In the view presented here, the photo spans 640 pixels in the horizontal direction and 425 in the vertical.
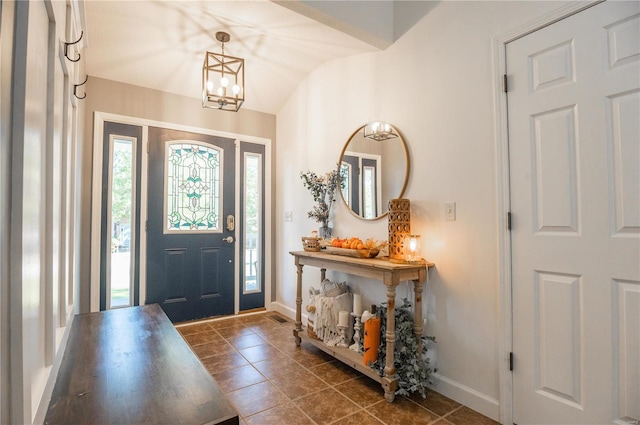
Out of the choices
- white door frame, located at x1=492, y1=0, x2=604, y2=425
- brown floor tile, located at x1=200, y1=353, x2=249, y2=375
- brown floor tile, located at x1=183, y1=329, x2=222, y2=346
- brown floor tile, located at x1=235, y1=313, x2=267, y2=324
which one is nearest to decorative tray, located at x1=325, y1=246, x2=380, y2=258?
white door frame, located at x1=492, y1=0, x2=604, y2=425

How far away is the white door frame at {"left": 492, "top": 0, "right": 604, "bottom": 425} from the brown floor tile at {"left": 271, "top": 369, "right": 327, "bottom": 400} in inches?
44.8

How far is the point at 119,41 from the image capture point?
9.49 ft

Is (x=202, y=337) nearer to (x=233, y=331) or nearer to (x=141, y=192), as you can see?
(x=233, y=331)

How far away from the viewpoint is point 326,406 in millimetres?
2086

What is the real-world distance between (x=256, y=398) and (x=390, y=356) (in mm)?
915

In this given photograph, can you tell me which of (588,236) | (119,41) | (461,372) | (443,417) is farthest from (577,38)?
(119,41)

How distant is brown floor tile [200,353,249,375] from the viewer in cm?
260

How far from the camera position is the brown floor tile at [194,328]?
343 cm

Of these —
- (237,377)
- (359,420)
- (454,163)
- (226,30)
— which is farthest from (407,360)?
(226,30)

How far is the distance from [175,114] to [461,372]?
3.62 meters

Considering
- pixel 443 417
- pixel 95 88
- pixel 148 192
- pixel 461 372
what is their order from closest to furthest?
1. pixel 443 417
2. pixel 461 372
3. pixel 95 88
4. pixel 148 192

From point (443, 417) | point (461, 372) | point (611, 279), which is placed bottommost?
point (443, 417)

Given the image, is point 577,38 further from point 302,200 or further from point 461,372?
point 302,200

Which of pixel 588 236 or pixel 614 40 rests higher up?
pixel 614 40
